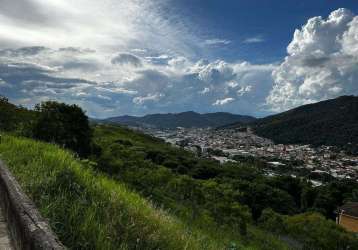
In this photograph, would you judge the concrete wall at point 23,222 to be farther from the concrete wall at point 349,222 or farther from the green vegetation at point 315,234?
the concrete wall at point 349,222

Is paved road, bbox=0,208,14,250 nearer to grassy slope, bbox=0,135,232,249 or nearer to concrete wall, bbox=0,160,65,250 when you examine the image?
concrete wall, bbox=0,160,65,250

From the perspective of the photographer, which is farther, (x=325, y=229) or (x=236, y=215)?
(x=325, y=229)

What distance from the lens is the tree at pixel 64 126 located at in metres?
16.0

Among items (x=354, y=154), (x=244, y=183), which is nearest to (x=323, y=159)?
(x=354, y=154)

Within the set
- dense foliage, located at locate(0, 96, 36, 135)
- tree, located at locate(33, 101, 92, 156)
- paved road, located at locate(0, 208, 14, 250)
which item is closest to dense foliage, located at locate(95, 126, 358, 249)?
tree, located at locate(33, 101, 92, 156)

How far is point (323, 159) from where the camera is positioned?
157 metres

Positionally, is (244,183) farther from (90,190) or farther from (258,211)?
(90,190)

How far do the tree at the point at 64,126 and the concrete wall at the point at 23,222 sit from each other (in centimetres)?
1008

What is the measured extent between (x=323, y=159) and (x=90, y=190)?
163227mm

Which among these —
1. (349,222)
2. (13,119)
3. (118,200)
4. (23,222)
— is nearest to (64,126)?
(13,119)

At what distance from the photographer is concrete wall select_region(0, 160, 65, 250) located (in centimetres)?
283

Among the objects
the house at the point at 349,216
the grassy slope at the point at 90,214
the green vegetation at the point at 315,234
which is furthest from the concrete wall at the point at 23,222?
the house at the point at 349,216

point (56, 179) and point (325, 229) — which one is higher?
point (56, 179)

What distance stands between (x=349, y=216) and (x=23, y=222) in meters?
49.4
